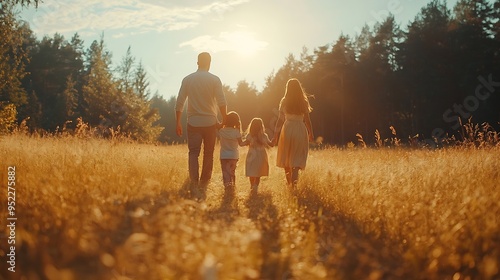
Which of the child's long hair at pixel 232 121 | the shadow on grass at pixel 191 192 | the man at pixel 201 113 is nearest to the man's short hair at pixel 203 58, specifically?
the man at pixel 201 113

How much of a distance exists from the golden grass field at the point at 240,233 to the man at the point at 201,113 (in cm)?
134

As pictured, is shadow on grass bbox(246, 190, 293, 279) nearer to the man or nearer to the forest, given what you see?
the man

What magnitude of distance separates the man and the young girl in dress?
4.28ft

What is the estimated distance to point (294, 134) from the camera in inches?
299

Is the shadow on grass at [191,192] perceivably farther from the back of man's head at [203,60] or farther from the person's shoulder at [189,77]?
the back of man's head at [203,60]

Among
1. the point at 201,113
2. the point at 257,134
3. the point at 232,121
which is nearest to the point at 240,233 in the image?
the point at 201,113

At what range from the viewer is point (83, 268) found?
2555mm

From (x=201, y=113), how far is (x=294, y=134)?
185 centimetres

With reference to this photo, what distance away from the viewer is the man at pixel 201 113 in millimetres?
7387

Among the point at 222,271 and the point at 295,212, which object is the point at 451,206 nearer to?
the point at 295,212

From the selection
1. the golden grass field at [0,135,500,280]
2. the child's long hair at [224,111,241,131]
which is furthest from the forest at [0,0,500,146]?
the golden grass field at [0,135,500,280]

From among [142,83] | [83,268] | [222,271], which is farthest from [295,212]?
[142,83]

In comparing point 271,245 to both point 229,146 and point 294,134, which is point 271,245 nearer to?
point 294,134

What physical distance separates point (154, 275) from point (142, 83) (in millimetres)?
34585
